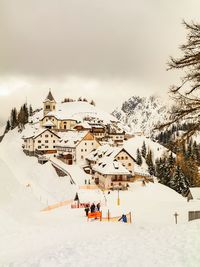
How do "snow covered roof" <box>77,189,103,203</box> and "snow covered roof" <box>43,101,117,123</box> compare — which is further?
"snow covered roof" <box>43,101,117,123</box>

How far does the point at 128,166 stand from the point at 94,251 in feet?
187

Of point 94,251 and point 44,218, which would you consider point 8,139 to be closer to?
point 44,218

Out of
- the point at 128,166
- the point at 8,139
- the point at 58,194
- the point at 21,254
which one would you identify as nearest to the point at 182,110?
the point at 21,254

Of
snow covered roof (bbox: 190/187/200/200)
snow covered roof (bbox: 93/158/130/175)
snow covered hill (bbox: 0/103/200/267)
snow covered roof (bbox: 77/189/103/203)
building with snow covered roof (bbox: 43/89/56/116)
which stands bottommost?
Result: snow covered roof (bbox: 77/189/103/203)

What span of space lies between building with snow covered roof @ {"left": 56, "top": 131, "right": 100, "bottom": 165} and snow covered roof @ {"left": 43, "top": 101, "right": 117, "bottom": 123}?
2472 inches

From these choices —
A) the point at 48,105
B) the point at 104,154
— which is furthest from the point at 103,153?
the point at 48,105

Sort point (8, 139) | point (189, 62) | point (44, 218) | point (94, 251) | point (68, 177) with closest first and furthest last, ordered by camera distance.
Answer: point (94, 251) → point (189, 62) → point (44, 218) → point (68, 177) → point (8, 139)

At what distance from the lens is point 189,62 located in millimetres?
13859

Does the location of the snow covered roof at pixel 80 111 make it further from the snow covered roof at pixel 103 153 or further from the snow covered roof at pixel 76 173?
the snow covered roof at pixel 76 173

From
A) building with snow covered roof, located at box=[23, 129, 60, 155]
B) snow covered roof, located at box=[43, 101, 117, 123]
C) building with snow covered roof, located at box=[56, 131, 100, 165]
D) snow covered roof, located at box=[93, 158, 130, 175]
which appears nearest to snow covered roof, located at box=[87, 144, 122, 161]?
building with snow covered roof, located at box=[56, 131, 100, 165]

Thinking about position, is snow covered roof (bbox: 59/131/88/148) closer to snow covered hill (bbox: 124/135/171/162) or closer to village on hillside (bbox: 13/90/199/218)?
village on hillside (bbox: 13/90/199/218)

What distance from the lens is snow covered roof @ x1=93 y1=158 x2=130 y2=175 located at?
192ft

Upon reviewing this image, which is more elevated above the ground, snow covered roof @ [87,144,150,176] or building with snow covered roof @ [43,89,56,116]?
building with snow covered roof @ [43,89,56,116]

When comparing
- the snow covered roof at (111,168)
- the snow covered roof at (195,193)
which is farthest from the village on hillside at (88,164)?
the snow covered roof at (195,193)
